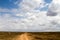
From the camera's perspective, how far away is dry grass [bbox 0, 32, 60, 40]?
198cm

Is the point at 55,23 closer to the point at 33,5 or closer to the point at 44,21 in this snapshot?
the point at 44,21

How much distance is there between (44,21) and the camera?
195 cm

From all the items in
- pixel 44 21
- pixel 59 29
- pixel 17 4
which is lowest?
pixel 59 29

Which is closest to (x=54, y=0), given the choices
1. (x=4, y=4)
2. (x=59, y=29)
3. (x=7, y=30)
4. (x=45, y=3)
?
(x=45, y=3)

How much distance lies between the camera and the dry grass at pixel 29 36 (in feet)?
6.49

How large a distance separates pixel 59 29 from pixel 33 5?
64 centimetres

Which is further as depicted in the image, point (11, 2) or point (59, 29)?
point (59, 29)

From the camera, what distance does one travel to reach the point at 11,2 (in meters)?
1.87

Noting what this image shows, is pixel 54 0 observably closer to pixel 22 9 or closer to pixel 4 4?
pixel 22 9

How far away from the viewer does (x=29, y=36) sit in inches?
78.4

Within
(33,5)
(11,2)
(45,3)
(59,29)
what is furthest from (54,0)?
(11,2)

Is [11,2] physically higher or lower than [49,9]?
higher

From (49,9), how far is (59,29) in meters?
0.42

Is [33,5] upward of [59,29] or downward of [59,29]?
upward
